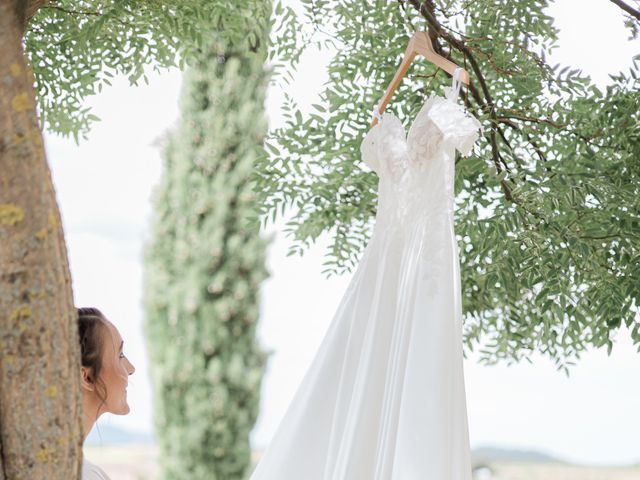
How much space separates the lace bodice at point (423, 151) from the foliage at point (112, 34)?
70cm

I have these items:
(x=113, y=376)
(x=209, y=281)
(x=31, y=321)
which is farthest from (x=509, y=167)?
(x=209, y=281)

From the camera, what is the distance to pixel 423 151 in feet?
6.65

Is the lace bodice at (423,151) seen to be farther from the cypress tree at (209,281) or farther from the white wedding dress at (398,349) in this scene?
the cypress tree at (209,281)

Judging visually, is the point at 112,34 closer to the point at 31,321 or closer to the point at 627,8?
the point at 627,8

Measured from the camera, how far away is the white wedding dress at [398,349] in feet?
5.77

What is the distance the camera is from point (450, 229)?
75.9 inches

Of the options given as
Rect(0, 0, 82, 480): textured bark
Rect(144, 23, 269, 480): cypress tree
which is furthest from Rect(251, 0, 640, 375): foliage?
Rect(144, 23, 269, 480): cypress tree

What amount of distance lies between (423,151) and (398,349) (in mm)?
483

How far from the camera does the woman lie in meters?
1.73

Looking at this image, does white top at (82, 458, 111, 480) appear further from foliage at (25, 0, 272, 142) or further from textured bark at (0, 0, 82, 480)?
foliage at (25, 0, 272, 142)

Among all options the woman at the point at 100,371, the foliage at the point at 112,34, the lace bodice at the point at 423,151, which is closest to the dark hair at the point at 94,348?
the woman at the point at 100,371

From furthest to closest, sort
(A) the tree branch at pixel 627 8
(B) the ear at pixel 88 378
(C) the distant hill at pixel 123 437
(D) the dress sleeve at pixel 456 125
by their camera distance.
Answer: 1. (C) the distant hill at pixel 123 437
2. (A) the tree branch at pixel 627 8
3. (D) the dress sleeve at pixel 456 125
4. (B) the ear at pixel 88 378

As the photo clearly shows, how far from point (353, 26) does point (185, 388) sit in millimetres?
3623

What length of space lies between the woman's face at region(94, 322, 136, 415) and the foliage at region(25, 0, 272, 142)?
37.0 inches
